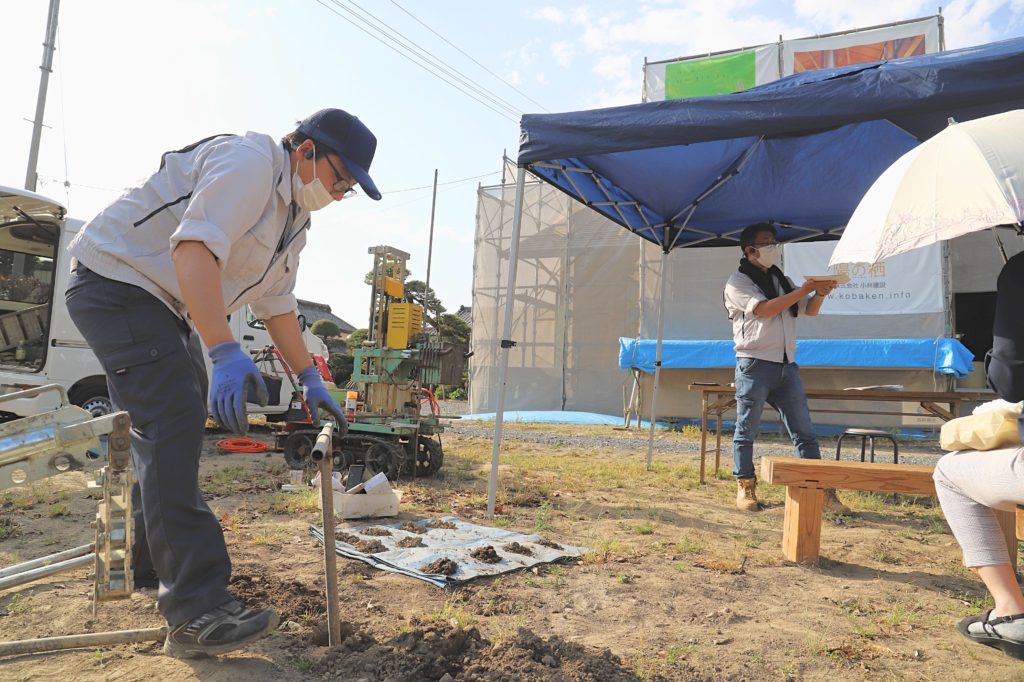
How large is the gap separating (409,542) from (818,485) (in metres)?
2.07

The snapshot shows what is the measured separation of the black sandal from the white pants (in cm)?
17

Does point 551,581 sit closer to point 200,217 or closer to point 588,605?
point 588,605

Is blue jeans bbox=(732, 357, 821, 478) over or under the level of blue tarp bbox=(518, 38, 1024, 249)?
under

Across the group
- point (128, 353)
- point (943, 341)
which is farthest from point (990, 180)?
point (943, 341)

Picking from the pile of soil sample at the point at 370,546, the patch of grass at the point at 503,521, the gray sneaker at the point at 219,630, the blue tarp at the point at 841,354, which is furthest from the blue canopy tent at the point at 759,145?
the blue tarp at the point at 841,354

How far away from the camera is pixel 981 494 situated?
2.04m

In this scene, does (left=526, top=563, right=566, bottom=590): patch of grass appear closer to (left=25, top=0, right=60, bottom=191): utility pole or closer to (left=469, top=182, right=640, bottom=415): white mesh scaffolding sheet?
(left=469, top=182, right=640, bottom=415): white mesh scaffolding sheet

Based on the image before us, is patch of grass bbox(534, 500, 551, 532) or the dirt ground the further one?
patch of grass bbox(534, 500, 551, 532)

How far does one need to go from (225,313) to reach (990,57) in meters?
3.82

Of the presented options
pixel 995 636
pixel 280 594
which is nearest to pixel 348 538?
pixel 280 594

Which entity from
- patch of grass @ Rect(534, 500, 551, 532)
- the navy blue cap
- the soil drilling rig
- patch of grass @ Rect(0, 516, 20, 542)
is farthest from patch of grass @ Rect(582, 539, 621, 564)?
patch of grass @ Rect(0, 516, 20, 542)

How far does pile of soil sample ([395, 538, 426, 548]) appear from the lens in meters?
3.29

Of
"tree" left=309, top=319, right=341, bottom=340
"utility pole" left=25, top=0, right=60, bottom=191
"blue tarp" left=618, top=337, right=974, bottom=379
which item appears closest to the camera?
"blue tarp" left=618, top=337, right=974, bottom=379

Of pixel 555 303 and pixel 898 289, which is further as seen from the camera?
pixel 555 303
